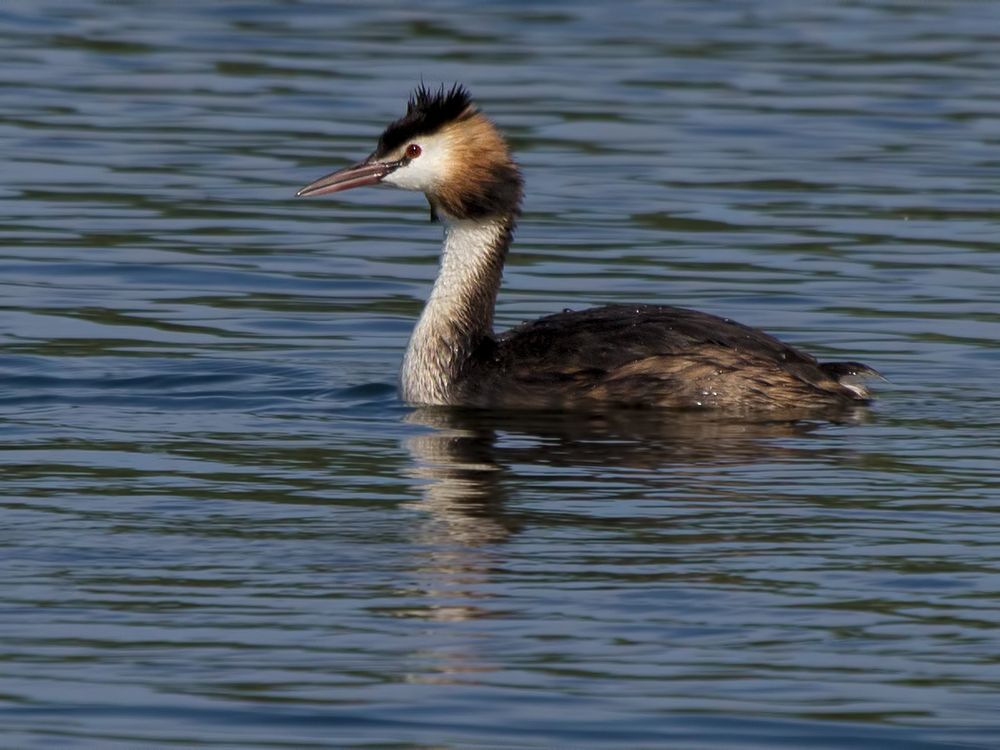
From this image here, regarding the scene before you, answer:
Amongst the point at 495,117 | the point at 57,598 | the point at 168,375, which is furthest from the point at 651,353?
the point at 495,117

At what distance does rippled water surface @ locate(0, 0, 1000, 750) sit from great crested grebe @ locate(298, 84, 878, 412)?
0.22m

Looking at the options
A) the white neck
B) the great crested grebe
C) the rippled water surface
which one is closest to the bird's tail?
the great crested grebe

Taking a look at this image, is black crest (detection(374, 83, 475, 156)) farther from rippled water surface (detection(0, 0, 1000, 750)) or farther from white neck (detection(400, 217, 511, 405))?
rippled water surface (detection(0, 0, 1000, 750))

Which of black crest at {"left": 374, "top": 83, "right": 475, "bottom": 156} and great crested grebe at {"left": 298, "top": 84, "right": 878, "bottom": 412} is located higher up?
black crest at {"left": 374, "top": 83, "right": 475, "bottom": 156}

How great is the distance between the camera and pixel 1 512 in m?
9.30

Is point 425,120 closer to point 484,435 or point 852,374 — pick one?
point 484,435

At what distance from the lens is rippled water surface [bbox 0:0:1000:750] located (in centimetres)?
733

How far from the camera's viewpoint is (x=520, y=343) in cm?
1203

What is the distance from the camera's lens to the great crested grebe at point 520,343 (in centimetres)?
1179

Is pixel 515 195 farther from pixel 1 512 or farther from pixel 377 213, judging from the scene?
pixel 377 213

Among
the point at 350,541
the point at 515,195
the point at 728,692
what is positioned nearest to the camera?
the point at 728,692

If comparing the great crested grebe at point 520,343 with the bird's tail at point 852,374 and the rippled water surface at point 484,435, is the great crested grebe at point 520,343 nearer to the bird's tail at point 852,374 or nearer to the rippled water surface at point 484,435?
the bird's tail at point 852,374

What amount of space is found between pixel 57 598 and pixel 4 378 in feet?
14.1

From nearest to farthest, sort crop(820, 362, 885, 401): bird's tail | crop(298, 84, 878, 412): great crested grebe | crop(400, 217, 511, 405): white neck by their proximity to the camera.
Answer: crop(298, 84, 878, 412): great crested grebe < crop(820, 362, 885, 401): bird's tail < crop(400, 217, 511, 405): white neck
